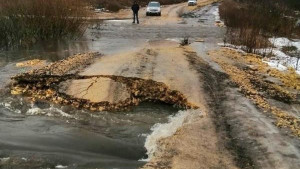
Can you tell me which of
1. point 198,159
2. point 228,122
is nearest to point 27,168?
point 198,159

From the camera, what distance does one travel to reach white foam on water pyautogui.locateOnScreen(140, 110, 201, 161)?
23.9 ft

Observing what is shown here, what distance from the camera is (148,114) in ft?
29.5

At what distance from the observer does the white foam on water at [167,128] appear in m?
7.28

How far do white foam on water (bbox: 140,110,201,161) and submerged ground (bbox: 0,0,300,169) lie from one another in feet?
0.06

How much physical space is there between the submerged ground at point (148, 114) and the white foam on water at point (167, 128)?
2 centimetres

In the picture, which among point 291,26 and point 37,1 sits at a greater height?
point 37,1

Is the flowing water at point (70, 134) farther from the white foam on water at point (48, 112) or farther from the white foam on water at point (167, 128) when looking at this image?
the white foam on water at point (167, 128)

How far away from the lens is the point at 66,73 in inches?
435

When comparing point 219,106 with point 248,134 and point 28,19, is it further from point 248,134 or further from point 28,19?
point 28,19

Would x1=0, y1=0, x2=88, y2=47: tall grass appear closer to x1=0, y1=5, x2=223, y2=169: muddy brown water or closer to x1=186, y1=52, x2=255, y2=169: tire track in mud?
x1=186, y1=52, x2=255, y2=169: tire track in mud

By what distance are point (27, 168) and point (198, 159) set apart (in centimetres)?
257

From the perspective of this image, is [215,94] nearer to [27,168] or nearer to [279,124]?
[279,124]

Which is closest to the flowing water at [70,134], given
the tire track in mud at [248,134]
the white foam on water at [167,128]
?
the white foam on water at [167,128]

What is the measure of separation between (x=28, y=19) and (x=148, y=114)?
1030 centimetres
